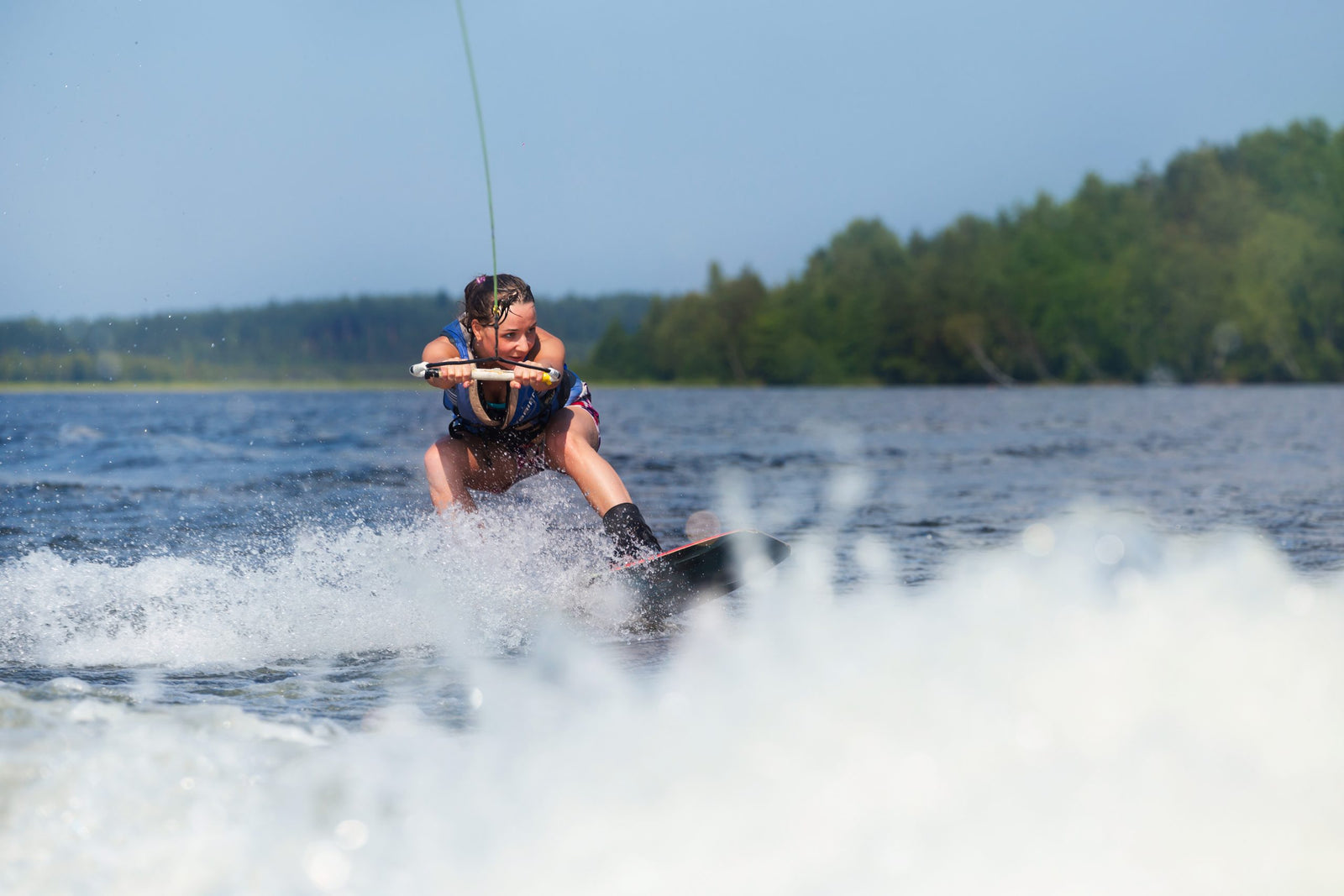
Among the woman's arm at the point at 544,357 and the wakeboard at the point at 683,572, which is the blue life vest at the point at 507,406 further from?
the wakeboard at the point at 683,572

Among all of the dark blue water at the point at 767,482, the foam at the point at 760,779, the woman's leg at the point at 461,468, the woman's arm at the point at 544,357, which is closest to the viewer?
the foam at the point at 760,779

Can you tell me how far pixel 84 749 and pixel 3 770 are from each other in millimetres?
204

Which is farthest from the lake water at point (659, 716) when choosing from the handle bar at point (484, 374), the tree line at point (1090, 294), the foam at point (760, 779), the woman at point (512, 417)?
the tree line at point (1090, 294)

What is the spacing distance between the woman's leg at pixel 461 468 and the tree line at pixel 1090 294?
84.9m

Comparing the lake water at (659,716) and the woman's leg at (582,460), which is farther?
the woman's leg at (582,460)

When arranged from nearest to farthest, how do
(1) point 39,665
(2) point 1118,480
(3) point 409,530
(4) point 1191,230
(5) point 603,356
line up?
(1) point 39,665 < (3) point 409,530 < (2) point 1118,480 < (4) point 1191,230 < (5) point 603,356

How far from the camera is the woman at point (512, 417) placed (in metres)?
5.59

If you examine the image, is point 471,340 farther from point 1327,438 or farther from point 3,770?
point 1327,438

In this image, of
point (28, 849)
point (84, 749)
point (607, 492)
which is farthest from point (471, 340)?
point (28, 849)

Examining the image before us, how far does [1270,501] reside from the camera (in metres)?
10.2

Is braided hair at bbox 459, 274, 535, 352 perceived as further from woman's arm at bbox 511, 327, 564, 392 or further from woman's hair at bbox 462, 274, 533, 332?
woman's arm at bbox 511, 327, 564, 392

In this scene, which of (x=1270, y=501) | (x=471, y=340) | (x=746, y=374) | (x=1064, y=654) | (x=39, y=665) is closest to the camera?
(x=1064, y=654)

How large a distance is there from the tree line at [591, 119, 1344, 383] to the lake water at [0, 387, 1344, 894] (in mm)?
84014

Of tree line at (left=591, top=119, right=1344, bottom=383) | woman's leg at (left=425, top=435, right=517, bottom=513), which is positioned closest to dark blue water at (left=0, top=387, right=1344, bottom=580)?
woman's leg at (left=425, top=435, right=517, bottom=513)
